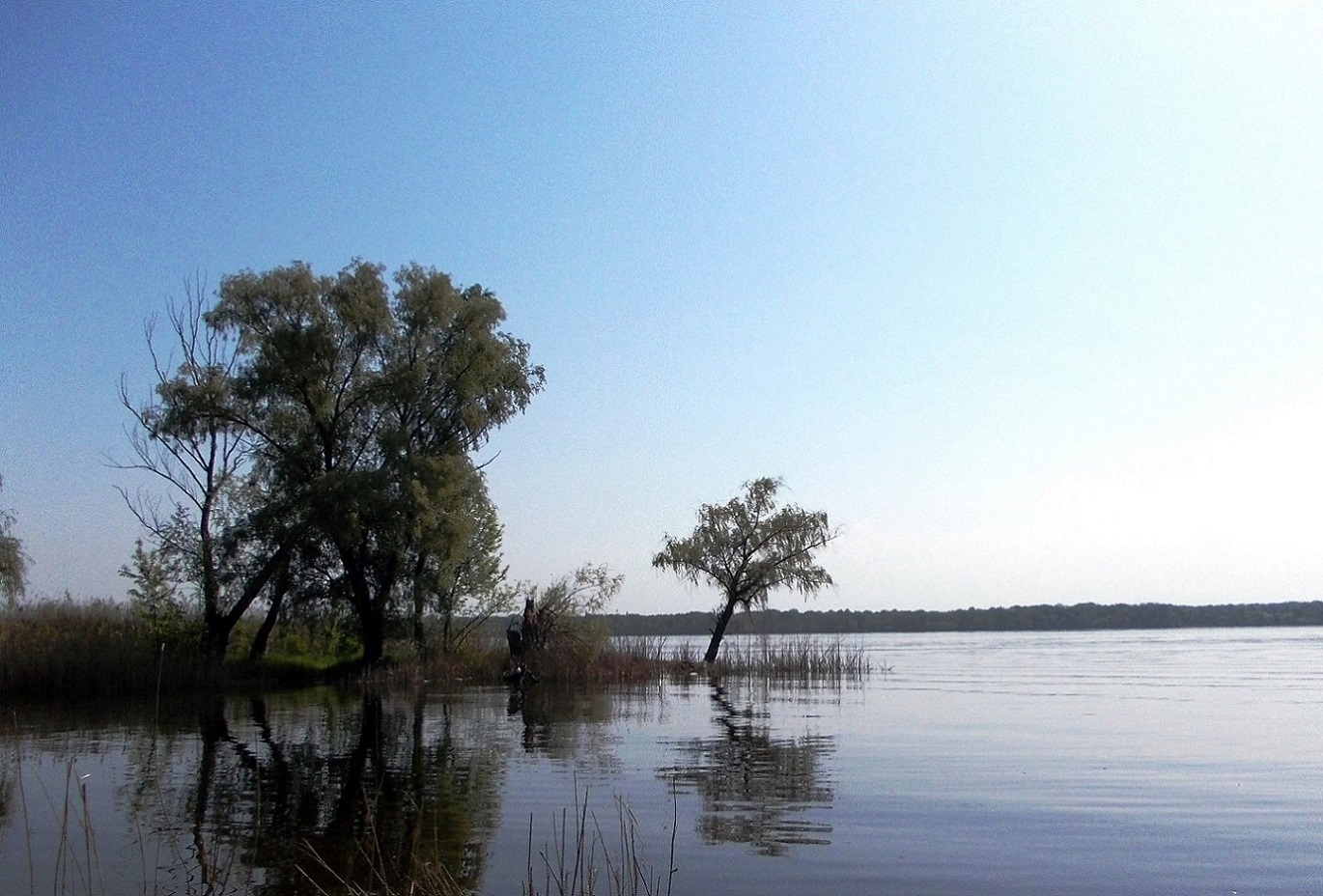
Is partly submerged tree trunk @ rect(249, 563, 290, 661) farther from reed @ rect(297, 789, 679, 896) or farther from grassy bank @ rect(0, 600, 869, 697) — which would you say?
reed @ rect(297, 789, 679, 896)

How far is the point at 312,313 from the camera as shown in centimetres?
3509

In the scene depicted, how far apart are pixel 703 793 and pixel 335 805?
13.5 ft

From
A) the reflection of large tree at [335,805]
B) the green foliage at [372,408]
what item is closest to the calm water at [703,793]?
the reflection of large tree at [335,805]

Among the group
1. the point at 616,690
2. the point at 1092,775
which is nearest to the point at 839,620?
the point at 616,690

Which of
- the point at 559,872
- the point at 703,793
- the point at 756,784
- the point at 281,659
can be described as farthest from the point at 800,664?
the point at 559,872

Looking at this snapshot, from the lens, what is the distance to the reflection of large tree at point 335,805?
8.86m

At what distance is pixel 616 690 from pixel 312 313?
49.5 ft

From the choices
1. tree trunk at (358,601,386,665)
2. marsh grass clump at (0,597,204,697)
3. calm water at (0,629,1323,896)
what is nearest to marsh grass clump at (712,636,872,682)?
calm water at (0,629,1323,896)

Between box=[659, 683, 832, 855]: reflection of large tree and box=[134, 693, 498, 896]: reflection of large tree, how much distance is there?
2.41m

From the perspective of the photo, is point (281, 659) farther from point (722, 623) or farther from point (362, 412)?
point (722, 623)

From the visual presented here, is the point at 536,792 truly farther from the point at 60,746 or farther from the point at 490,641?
the point at 490,641

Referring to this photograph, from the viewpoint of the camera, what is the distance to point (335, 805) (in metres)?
12.1

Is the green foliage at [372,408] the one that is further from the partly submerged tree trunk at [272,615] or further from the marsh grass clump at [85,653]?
the marsh grass clump at [85,653]

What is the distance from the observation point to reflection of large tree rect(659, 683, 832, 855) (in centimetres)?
1073
